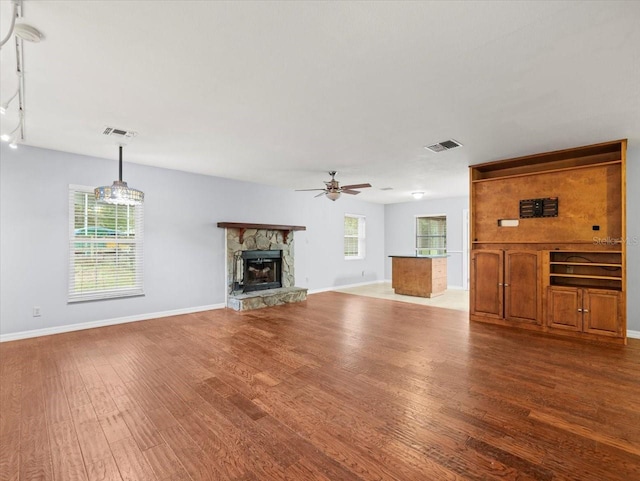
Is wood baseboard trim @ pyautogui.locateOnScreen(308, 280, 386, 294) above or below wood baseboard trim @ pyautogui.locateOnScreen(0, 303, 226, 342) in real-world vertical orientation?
below

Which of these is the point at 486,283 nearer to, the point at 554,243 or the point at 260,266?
the point at 554,243

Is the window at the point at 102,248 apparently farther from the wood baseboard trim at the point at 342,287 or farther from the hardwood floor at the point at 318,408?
the wood baseboard trim at the point at 342,287

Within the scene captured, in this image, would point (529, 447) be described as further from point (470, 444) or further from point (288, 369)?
point (288, 369)

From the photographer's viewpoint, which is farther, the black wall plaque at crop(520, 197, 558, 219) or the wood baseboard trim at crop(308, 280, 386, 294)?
the wood baseboard trim at crop(308, 280, 386, 294)

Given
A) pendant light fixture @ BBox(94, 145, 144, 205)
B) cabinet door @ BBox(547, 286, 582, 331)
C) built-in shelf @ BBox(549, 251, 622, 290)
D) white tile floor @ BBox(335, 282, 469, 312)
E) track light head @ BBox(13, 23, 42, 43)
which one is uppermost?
track light head @ BBox(13, 23, 42, 43)

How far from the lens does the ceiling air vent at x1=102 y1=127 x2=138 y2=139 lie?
3.55m

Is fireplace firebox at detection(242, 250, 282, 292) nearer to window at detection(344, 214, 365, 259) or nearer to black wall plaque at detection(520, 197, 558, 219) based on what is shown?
window at detection(344, 214, 365, 259)

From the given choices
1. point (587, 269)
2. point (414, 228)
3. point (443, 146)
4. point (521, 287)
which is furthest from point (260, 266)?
point (587, 269)

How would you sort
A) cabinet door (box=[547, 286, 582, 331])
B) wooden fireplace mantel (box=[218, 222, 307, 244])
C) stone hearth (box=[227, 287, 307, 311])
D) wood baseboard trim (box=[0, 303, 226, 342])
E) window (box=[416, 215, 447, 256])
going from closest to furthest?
wood baseboard trim (box=[0, 303, 226, 342]), cabinet door (box=[547, 286, 582, 331]), stone hearth (box=[227, 287, 307, 311]), wooden fireplace mantel (box=[218, 222, 307, 244]), window (box=[416, 215, 447, 256])

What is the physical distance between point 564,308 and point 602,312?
1.30ft

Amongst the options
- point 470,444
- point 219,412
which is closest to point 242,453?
point 219,412

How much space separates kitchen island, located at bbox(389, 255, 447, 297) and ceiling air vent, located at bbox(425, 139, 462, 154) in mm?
3565

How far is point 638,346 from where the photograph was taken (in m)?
3.81

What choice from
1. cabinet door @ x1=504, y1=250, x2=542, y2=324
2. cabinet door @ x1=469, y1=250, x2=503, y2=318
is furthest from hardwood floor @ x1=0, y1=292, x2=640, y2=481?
cabinet door @ x1=469, y1=250, x2=503, y2=318
